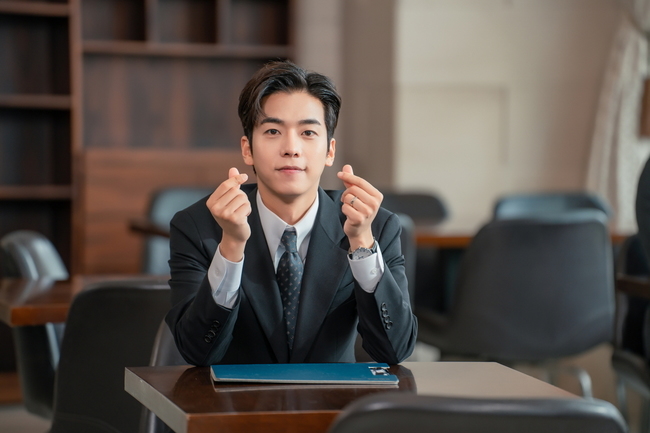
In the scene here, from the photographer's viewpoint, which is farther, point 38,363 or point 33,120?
point 33,120

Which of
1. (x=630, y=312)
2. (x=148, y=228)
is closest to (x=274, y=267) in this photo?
(x=630, y=312)

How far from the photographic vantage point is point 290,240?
1.65m

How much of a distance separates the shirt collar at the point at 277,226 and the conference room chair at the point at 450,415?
2.45ft

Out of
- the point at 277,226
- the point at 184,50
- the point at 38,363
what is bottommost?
the point at 38,363

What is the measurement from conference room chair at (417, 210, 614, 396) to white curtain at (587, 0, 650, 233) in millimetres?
2183

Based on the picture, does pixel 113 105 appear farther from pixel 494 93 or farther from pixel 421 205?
pixel 494 93

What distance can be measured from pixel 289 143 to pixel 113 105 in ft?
13.1

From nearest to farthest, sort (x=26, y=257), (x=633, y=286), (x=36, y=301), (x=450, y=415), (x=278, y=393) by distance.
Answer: (x=450, y=415)
(x=278, y=393)
(x=36, y=301)
(x=633, y=286)
(x=26, y=257)

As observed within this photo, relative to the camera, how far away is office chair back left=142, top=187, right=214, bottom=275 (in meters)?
3.96

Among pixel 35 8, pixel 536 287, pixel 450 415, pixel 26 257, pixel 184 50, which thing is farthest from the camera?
pixel 184 50

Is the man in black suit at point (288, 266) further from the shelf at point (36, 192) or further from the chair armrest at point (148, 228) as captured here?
the shelf at point (36, 192)

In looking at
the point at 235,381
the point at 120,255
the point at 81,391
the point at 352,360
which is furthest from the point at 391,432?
the point at 120,255

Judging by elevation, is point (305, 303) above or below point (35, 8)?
below

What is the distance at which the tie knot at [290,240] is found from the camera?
1645 millimetres
